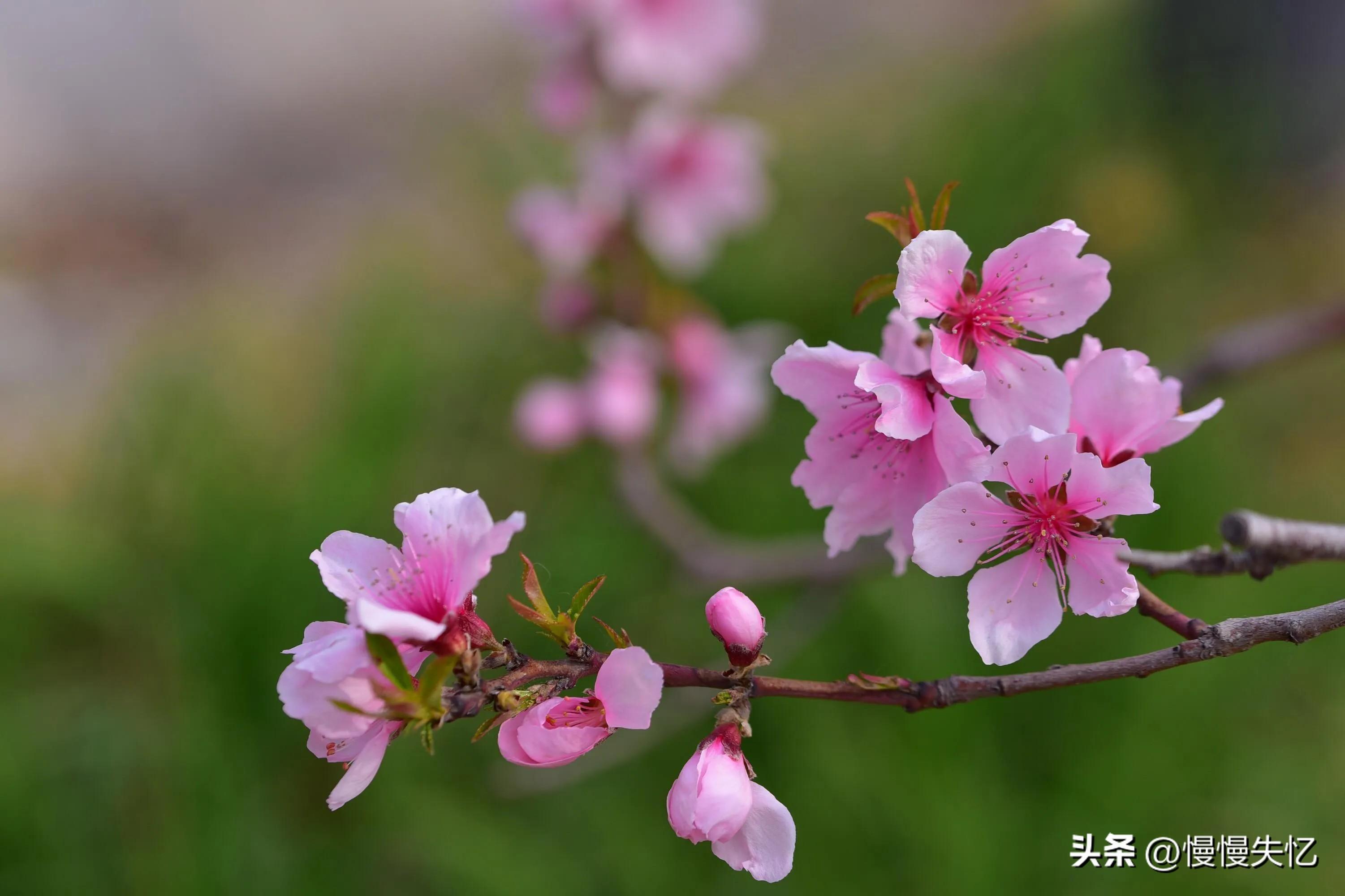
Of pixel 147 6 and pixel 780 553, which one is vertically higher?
pixel 147 6

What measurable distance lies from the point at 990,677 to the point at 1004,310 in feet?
1.06

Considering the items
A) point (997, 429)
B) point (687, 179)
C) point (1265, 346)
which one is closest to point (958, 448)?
point (997, 429)

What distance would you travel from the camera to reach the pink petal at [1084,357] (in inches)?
34.2

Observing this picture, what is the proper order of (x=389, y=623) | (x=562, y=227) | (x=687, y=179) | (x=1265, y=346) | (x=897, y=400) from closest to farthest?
(x=389, y=623) < (x=897, y=400) < (x=1265, y=346) < (x=562, y=227) < (x=687, y=179)

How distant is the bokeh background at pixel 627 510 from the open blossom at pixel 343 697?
23.6 inches

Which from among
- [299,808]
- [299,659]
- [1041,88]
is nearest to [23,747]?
[299,808]

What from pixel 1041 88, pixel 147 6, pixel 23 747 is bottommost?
pixel 23 747

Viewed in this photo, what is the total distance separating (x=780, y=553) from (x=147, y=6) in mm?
6427

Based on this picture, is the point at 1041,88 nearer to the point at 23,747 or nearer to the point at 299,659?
the point at 299,659

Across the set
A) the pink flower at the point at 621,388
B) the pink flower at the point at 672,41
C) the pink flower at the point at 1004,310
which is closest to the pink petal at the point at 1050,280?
the pink flower at the point at 1004,310

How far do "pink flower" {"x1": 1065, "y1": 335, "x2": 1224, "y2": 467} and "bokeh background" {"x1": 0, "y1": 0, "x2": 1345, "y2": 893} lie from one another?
75 centimetres

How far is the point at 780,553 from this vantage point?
6.91 ft

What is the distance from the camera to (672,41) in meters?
2.02

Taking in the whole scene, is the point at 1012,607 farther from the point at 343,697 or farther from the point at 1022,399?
the point at 343,697
